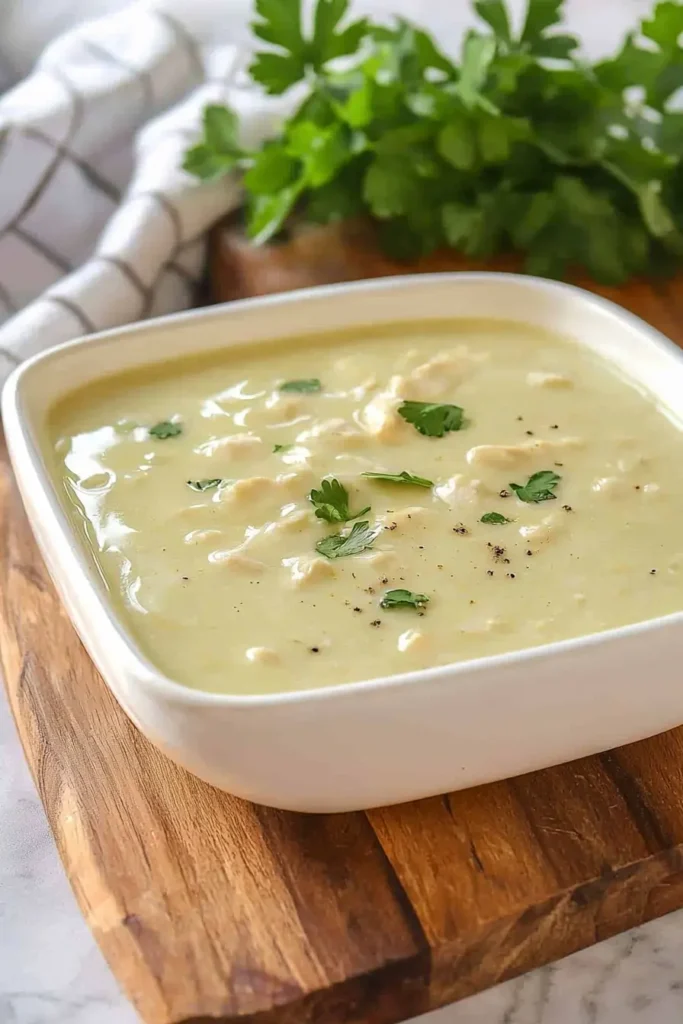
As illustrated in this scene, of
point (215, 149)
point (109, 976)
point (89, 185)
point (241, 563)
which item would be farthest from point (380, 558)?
point (89, 185)

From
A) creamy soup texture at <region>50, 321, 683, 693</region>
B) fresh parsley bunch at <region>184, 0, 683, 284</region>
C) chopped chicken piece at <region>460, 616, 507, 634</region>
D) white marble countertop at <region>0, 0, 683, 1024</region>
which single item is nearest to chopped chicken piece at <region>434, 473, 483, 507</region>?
creamy soup texture at <region>50, 321, 683, 693</region>

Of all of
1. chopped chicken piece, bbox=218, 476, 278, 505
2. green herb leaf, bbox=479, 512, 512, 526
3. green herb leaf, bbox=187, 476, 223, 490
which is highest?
chopped chicken piece, bbox=218, 476, 278, 505

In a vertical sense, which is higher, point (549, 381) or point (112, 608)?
point (112, 608)

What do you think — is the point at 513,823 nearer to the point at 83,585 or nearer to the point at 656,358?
the point at 83,585

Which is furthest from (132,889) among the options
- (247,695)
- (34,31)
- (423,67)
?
(34,31)

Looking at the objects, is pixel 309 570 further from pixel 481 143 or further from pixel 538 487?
pixel 481 143

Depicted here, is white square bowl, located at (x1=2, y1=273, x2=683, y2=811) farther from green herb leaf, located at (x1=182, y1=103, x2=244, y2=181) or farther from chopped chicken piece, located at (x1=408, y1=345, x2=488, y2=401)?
green herb leaf, located at (x1=182, y1=103, x2=244, y2=181)
